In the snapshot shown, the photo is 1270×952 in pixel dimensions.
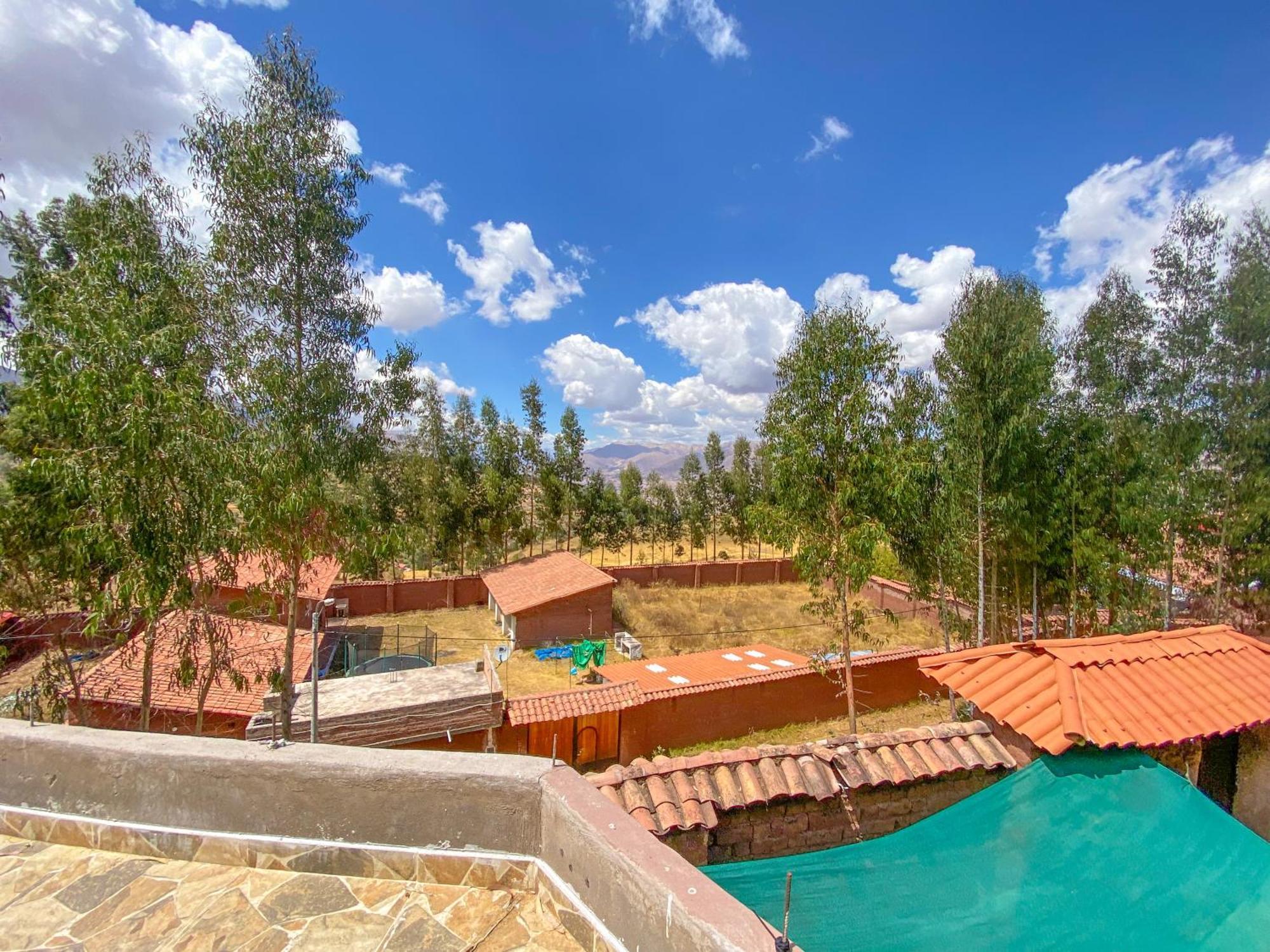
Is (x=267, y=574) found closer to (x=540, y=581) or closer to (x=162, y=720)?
(x=162, y=720)

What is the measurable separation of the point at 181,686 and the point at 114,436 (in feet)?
14.7

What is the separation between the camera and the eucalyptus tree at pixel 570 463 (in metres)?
29.4

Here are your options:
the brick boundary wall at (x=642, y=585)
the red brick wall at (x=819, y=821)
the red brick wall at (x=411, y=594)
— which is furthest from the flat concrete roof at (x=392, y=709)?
the brick boundary wall at (x=642, y=585)

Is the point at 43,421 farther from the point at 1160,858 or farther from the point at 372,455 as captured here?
the point at 1160,858

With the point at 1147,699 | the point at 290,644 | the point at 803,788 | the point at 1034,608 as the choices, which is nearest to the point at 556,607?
the point at 290,644

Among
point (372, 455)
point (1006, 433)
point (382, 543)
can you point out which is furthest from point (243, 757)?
point (1006, 433)

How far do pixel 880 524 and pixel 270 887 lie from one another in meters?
8.82

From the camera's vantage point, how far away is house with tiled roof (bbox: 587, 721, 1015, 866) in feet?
11.6

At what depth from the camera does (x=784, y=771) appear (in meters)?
3.82

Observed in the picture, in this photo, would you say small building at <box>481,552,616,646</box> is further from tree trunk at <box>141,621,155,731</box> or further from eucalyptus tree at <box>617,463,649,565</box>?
tree trunk at <box>141,621,155,731</box>

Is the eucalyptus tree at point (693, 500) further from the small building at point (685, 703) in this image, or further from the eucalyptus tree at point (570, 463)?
the small building at point (685, 703)

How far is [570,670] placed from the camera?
657 inches

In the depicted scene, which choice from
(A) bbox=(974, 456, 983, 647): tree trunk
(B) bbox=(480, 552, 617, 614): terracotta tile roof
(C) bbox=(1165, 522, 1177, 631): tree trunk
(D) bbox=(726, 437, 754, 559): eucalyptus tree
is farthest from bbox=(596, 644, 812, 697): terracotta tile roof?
(D) bbox=(726, 437, 754, 559): eucalyptus tree

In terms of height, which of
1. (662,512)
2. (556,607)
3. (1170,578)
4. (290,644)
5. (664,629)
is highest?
(662,512)
